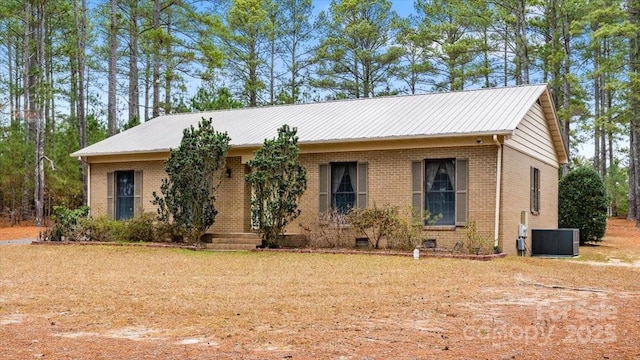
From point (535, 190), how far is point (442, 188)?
12.9 feet

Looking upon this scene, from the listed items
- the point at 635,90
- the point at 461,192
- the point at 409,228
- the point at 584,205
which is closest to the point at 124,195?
the point at 409,228

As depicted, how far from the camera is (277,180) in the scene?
52.6 ft

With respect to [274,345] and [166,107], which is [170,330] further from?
[166,107]

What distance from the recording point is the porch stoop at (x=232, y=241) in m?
17.0

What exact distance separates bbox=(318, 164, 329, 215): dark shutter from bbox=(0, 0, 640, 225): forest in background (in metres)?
11.9

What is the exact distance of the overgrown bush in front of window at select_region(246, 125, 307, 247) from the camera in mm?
16047

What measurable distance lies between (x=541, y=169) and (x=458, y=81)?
15507mm

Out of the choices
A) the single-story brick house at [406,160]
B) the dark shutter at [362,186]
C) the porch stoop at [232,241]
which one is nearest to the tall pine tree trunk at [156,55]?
the single-story brick house at [406,160]

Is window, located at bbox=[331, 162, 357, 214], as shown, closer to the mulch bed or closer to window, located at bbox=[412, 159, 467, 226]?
window, located at bbox=[412, 159, 467, 226]

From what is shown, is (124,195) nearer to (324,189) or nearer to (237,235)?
(237,235)

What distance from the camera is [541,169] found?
19.1 metres

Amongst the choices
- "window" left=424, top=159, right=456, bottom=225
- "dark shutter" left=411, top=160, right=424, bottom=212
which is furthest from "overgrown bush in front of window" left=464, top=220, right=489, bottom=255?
Result: "dark shutter" left=411, top=160, right=424, bottom=212

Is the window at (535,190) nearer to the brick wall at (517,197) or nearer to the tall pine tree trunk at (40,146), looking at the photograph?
the brick wall at (517,197)

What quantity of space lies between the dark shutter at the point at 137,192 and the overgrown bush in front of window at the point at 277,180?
5.24 meters
